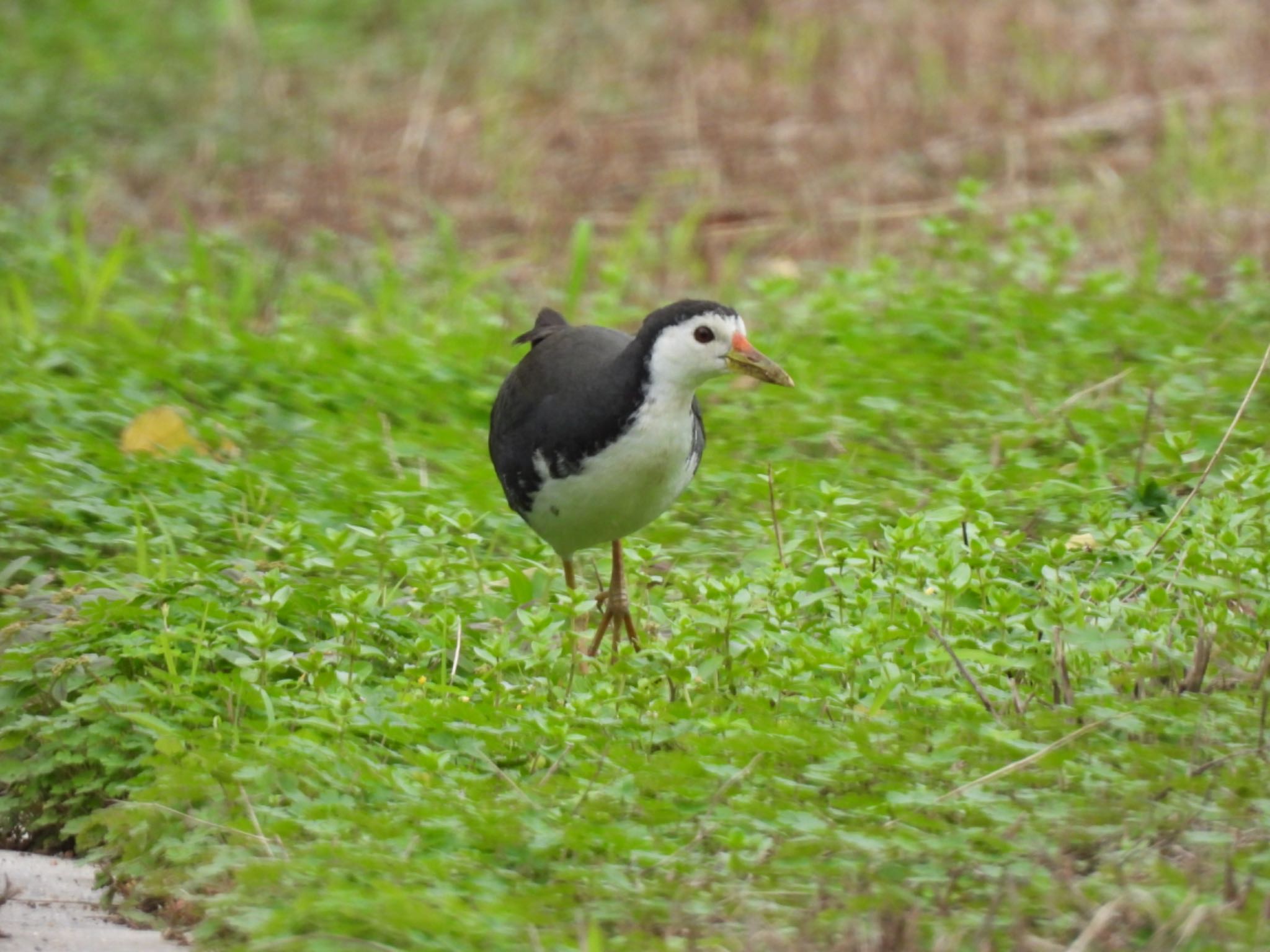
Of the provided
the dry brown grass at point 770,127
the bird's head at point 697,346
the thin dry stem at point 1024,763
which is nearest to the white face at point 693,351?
the bird's head at point 697,346

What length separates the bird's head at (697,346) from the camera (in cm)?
438

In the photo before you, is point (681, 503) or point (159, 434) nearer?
point (681, 503)

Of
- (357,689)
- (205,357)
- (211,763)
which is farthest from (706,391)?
(211,763)

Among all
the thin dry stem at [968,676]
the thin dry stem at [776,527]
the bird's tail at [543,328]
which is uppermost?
the bird's tail at [543,328]

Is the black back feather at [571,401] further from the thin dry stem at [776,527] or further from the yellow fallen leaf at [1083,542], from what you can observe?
the yellow fallen leaf at [1083,542]

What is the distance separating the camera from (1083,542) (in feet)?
15.9

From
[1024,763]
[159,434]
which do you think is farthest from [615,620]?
[159,434]

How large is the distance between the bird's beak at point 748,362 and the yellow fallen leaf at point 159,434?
210 cm

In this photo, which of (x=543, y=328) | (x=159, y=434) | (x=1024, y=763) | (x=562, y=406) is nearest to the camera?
(x=1024, y=763)

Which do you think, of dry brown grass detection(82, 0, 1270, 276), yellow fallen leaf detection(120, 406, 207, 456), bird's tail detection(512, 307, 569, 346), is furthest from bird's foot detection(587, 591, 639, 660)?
dry brown grass detection(82, 0, 1270, 276)

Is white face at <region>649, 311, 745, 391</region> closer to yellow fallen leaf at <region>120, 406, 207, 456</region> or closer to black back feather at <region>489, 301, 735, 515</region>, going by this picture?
black back feather at <region>489, 301, 735, 515</region>

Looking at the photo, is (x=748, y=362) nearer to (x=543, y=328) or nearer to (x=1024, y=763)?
(x=543, y=328)

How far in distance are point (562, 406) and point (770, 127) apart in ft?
22.0

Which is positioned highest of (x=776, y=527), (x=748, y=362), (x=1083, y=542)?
(x=748, y=362)
